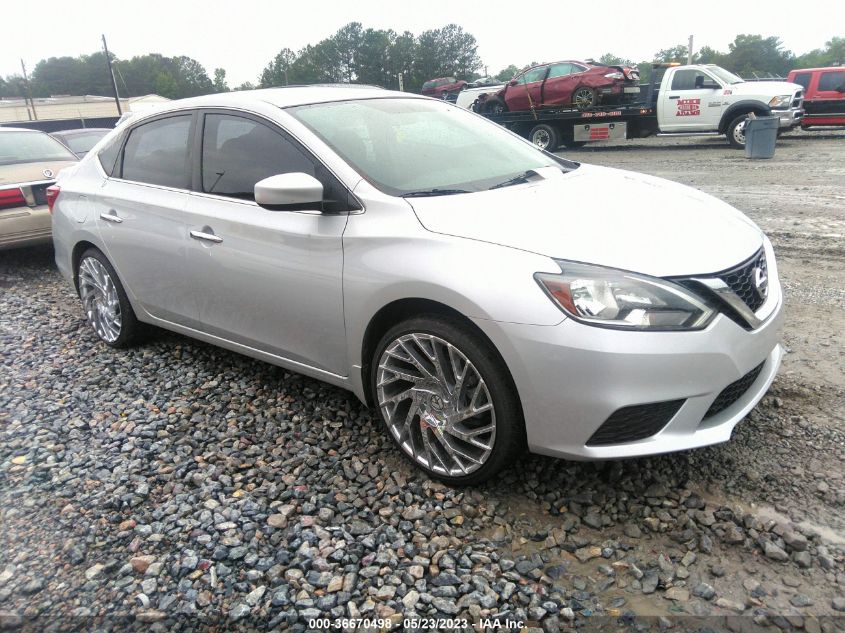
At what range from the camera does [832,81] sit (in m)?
16.7

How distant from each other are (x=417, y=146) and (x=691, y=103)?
1478 centimetres

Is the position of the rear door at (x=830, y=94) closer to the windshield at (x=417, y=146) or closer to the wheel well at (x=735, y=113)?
the wheel well at (x=735, y=113)

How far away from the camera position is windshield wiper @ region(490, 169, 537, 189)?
326cm

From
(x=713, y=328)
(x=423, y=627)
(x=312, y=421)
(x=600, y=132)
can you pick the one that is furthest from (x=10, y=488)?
(x=600, y=132)

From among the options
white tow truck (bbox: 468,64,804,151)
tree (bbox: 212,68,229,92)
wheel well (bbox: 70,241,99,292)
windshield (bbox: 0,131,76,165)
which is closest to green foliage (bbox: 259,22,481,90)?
tree (bbox: 212,68,229,92)

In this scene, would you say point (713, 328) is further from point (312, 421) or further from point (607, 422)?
point (312, 421)

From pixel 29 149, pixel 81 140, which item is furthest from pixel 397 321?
pixel 81 140

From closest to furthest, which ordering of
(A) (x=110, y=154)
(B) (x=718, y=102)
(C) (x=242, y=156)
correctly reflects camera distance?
(C) (x=242, y=156), (A) (x=110, y=154), (B) (x=718, y=102)

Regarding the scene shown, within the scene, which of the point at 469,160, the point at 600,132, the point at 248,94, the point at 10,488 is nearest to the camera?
the point at 10,488

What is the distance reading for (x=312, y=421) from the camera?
3.60 metres

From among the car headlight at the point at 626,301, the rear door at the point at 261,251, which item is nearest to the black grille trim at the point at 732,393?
the car headlight at the point at 626,301

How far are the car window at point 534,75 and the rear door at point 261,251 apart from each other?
1573cm

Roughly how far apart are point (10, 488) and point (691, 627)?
298 cm

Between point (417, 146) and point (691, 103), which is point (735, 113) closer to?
point (691, 103)
